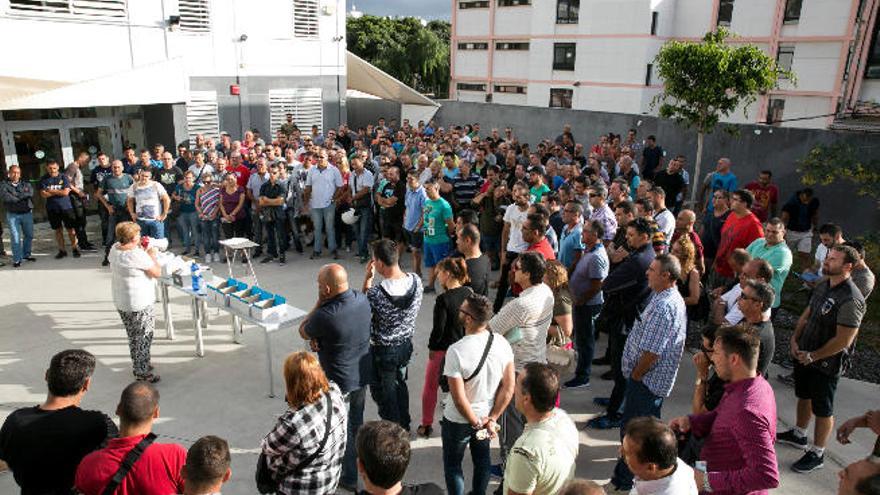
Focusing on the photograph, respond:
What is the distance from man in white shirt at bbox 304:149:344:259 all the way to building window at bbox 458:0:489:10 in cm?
2598

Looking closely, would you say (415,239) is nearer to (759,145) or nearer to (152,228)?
(152,228)

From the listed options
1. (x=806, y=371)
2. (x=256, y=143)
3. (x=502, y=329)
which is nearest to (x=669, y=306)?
(x=502, y=329)

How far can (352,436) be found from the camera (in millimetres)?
4371

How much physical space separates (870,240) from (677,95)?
440cm

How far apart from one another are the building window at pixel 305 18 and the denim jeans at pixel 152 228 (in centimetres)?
842

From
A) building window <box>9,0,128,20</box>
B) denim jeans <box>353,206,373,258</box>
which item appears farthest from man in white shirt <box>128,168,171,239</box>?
building window <box>9,0,128,20</box>

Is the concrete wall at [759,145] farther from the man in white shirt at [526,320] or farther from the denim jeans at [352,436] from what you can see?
the denim jeans at [352,436]

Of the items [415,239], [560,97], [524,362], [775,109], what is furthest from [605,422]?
[560,97]

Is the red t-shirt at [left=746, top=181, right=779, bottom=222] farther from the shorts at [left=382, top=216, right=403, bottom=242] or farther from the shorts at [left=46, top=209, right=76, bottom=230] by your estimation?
the shorts at [left=46, top=209, right=76, bottom=230]

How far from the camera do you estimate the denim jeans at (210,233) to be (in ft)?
32.1

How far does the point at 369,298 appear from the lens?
4414 millimetres

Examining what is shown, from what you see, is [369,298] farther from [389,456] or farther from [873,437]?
[873,437]

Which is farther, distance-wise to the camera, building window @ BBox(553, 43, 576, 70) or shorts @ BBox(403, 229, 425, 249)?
building window @ BBox(553, 43, 576, 70)

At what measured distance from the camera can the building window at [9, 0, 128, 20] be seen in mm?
11164
